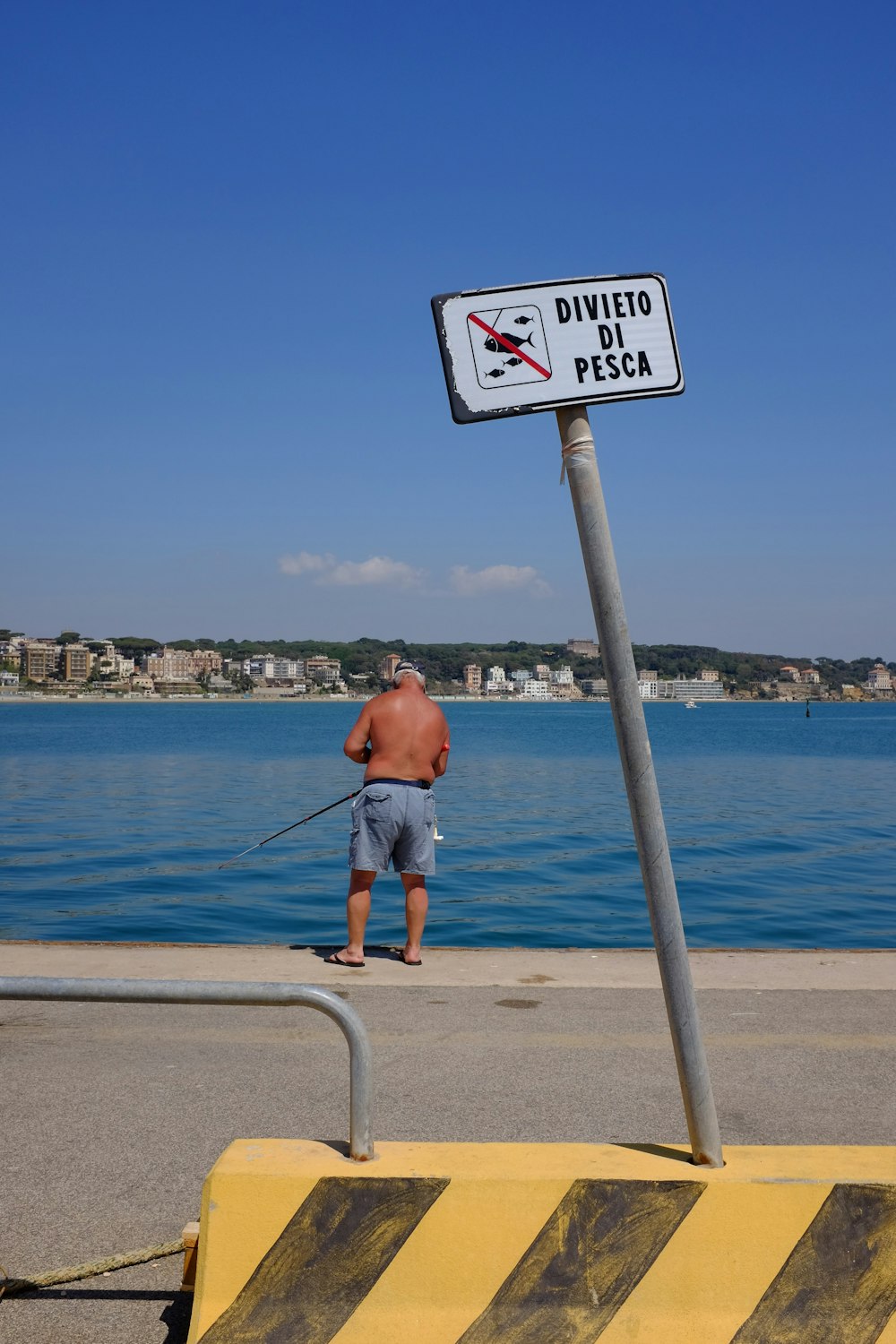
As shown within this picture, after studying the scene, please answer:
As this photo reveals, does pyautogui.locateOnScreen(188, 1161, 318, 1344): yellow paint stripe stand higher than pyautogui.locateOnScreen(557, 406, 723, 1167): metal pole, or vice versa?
pyautogui.locateOnScreen(557, 406, 723, 1167): metal pole

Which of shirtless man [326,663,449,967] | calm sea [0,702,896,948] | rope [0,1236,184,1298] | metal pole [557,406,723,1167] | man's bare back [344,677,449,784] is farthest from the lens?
calm sea [0,702,896,948]

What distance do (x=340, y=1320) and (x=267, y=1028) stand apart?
3.10 m

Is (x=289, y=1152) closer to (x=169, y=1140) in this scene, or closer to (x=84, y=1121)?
(x=169, y=1140)

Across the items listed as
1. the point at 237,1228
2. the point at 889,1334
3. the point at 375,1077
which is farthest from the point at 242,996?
the point at 375,1077

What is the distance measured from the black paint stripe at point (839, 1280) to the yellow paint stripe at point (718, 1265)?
0.03 metres

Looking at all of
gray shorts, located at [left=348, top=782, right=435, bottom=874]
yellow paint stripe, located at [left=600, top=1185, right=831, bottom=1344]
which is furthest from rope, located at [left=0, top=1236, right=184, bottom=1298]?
gray shorts, located at [left=348, top=782, right=435, bottom=874]

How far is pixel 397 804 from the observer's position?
293 inches

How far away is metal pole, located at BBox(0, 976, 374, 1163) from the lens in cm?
293

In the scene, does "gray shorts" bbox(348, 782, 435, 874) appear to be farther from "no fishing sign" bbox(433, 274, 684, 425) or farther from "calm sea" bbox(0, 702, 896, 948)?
"calm sea" bbox(0, 702, 896, 948)

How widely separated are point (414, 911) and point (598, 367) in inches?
192

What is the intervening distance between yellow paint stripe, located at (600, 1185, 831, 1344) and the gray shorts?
182 inches

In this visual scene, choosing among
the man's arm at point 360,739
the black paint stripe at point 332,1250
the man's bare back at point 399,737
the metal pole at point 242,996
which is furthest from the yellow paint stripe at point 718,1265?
the man's arm at point 360,739

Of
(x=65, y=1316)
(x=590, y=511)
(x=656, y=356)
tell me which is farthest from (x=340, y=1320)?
(x=656, y=356)

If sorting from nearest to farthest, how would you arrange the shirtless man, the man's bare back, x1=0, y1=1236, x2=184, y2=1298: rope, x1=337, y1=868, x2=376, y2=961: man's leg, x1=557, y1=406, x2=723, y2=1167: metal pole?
1. x1=557, y1=406, x2=723, y2=1167: metal pole
2. x1=0, y1=1236, x2=184, y2=1298: rope
3. x1=337, y1=868, x2=376, y2=961: man's leg
4. the shirtless man
5. the man's bare back
